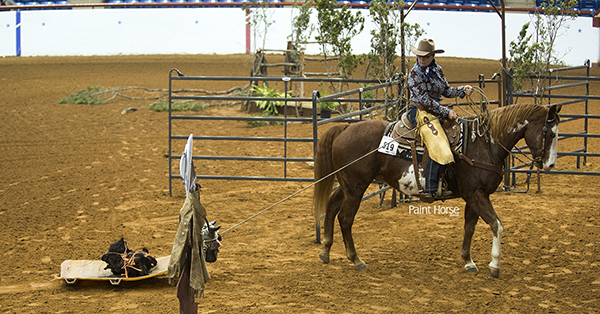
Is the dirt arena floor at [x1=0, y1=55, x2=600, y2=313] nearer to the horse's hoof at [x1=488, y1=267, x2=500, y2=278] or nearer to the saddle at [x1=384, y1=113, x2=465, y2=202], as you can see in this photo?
the horse's hoof at [x1=488, y1=267, x2=500, y2=278]

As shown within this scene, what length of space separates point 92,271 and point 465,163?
3.69 m

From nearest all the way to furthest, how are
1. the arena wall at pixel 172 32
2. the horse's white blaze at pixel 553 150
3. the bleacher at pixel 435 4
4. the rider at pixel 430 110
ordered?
the horse's white blaze at pixel 553 150 → the rider at pixel 430 110 → the bleacher at pixel 435 4 → the arena wall at pixel 172 32

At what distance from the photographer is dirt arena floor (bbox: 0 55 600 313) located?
4137 mm

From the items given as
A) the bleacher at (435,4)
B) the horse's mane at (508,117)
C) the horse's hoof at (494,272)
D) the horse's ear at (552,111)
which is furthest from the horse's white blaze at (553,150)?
the bleacher at (435,4)

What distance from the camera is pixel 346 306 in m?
4.02

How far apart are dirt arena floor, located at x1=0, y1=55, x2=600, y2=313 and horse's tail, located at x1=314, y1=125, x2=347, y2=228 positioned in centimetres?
70

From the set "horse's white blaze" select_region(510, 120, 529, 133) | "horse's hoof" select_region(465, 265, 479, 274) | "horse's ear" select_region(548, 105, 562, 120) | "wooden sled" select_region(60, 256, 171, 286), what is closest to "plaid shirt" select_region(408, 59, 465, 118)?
"horse's white blaze" select_region(510, 120, 529, 133)

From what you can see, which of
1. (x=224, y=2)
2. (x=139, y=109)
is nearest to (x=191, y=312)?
(x=139, y=109)

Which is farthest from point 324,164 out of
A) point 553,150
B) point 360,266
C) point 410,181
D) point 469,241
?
point 553,150

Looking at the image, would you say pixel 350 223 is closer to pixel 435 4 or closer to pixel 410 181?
pixel 410 181

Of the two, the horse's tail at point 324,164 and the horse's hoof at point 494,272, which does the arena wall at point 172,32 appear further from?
the horse's hoof at point 494,272

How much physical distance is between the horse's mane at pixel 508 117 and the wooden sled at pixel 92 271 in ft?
11.0

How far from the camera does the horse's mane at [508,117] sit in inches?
176

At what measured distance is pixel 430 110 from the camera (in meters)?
4.64
